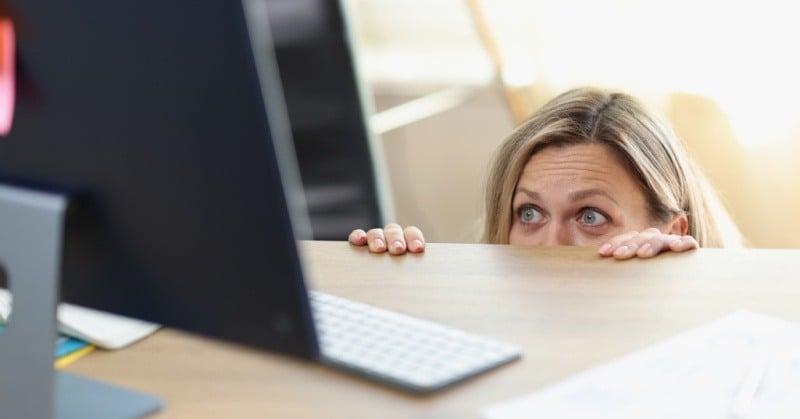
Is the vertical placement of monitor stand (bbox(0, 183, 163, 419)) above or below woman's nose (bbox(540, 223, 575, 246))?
above

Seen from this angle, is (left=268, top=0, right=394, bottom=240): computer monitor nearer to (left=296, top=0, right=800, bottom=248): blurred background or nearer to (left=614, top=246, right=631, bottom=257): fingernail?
(left=296, top=0, right=800, bottom=248): blurred background

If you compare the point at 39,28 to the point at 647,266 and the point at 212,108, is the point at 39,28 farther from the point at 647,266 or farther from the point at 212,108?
the point at 647,266

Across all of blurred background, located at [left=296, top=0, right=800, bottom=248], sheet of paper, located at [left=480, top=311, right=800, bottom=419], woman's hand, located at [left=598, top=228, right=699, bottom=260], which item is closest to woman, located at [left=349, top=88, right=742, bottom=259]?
woman's hand, located at [left=598, top=228, right=699, bottom=260]

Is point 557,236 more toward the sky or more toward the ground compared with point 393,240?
more toward the ground

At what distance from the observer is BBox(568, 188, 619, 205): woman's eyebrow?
156 centimetres

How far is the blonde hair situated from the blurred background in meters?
0.39

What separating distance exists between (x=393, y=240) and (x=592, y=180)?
1.51ft

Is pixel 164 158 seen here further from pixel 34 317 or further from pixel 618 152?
pixel 618 152

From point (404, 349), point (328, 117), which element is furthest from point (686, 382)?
point (328, 117)

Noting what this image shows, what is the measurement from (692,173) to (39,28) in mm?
1262

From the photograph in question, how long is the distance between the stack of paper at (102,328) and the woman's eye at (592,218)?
763mm

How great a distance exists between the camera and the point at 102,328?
972mm

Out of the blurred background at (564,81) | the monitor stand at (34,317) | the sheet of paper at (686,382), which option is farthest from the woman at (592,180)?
the monitor stand at (34,317)

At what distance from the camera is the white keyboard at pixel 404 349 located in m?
0.80
